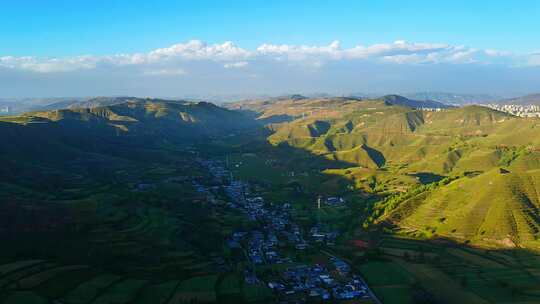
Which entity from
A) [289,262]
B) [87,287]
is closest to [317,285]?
[289,262]

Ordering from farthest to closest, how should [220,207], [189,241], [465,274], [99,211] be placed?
1. [220,207]
2. [99,211]
3. [189,241]
4. [465,274]

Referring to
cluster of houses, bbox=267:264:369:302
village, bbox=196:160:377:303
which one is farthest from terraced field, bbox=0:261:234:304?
cluster of houses, bbox=267:264:369:302

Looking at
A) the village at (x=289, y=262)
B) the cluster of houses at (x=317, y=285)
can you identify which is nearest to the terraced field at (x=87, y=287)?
the village at (x=289, y=262)

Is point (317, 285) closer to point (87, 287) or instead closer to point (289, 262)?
point (289, 262)

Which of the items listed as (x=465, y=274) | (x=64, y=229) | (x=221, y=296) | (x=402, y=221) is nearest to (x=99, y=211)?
(x=64, y=229)

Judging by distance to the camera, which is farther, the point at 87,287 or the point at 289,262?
the point at 289,262

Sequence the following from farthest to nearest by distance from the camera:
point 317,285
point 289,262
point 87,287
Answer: point 289,262 < point 317,285 < point 87,287

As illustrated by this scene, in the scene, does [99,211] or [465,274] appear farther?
[99,211]

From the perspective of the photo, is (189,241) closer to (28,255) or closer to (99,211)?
(99,211)

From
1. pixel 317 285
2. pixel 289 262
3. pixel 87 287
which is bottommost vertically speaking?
pixel 289 262
